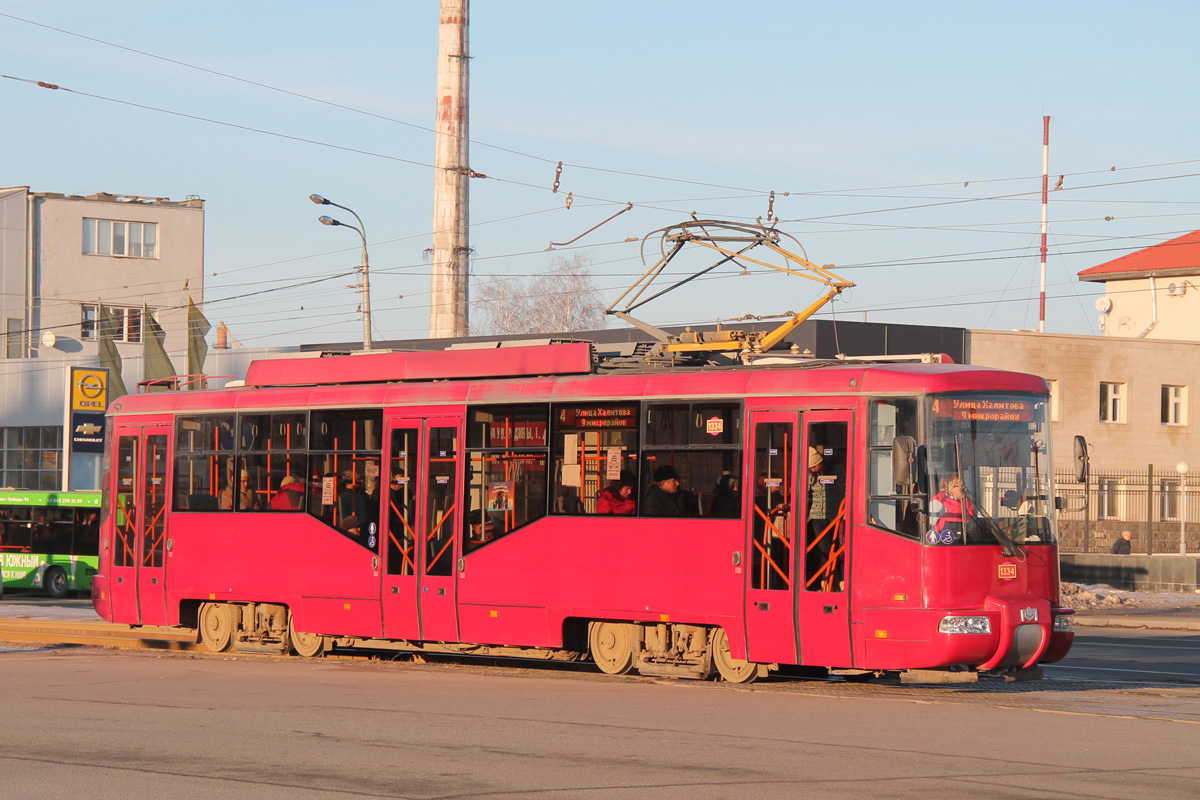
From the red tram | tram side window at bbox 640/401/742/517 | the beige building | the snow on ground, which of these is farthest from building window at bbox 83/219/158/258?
tram side window at bbox 640/401/742/517

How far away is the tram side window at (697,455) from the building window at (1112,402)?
3298cm

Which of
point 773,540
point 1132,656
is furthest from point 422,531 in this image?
point 1132,656

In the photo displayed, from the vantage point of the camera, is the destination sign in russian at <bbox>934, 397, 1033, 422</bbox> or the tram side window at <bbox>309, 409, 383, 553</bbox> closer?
the destination sign in russian at <bbox>934, 397, 1033, 422</bbox>

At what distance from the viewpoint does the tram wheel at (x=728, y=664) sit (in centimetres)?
1452

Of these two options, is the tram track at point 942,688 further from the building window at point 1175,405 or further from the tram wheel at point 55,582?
the building window at point 1175,405

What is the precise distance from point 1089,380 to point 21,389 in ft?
133

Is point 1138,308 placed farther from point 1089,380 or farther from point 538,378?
point 538,378

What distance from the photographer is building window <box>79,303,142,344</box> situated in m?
69.2

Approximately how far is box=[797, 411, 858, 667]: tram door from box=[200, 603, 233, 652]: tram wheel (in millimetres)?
8516

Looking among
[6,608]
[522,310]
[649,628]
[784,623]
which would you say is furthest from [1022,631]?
[522,310]

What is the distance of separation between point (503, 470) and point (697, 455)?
8.16 feet

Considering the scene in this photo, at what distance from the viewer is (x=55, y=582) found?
4038 centimetres

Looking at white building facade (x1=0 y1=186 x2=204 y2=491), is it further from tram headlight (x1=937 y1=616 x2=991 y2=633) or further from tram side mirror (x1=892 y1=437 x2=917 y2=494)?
tram headlight (x1=937 y1=616 x2=991 y2=633)

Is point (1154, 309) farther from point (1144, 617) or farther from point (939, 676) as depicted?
point (939, 676)
